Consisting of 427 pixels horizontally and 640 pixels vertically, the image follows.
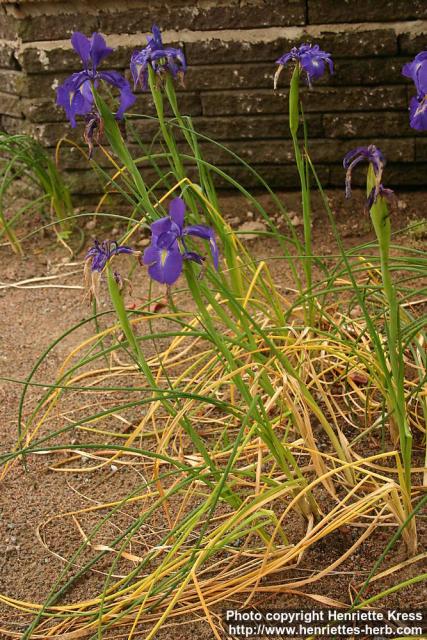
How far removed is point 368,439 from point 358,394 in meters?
0.13

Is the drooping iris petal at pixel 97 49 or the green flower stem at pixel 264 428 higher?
the drooping iris petal at pixel 97 49

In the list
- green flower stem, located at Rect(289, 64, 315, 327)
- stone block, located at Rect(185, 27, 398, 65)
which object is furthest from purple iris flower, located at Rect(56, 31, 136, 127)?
stone block, located at Rect(185, 27, 398, 65)

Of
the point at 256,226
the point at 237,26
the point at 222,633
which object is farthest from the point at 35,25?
the point at 222,633

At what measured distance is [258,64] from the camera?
3174 millimetres

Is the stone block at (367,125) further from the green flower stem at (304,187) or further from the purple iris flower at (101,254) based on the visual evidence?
the purple iris flower at (101,254)

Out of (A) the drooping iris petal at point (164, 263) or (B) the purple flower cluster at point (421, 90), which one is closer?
(A) the drooping iris petal at point (164, 263)

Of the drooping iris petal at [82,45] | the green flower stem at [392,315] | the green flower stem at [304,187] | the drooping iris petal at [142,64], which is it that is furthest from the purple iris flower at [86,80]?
the green flower stem at [392,315]

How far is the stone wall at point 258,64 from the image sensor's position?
305cm

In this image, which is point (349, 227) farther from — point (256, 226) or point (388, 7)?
point (388, 7)

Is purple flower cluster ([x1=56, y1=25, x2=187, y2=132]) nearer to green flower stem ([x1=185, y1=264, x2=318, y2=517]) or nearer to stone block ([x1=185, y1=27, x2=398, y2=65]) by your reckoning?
green flower stem ([x1=185, y1=264, x2=318, y2=517])

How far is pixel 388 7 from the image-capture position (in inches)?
118

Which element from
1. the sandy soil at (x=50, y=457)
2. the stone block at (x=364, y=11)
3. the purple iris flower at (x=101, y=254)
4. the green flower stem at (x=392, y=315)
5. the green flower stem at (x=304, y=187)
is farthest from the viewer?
the stone block at (x=364, y=11)

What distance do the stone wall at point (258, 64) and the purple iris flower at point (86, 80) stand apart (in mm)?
1673

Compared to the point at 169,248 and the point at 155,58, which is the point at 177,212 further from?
the point at 155,58
